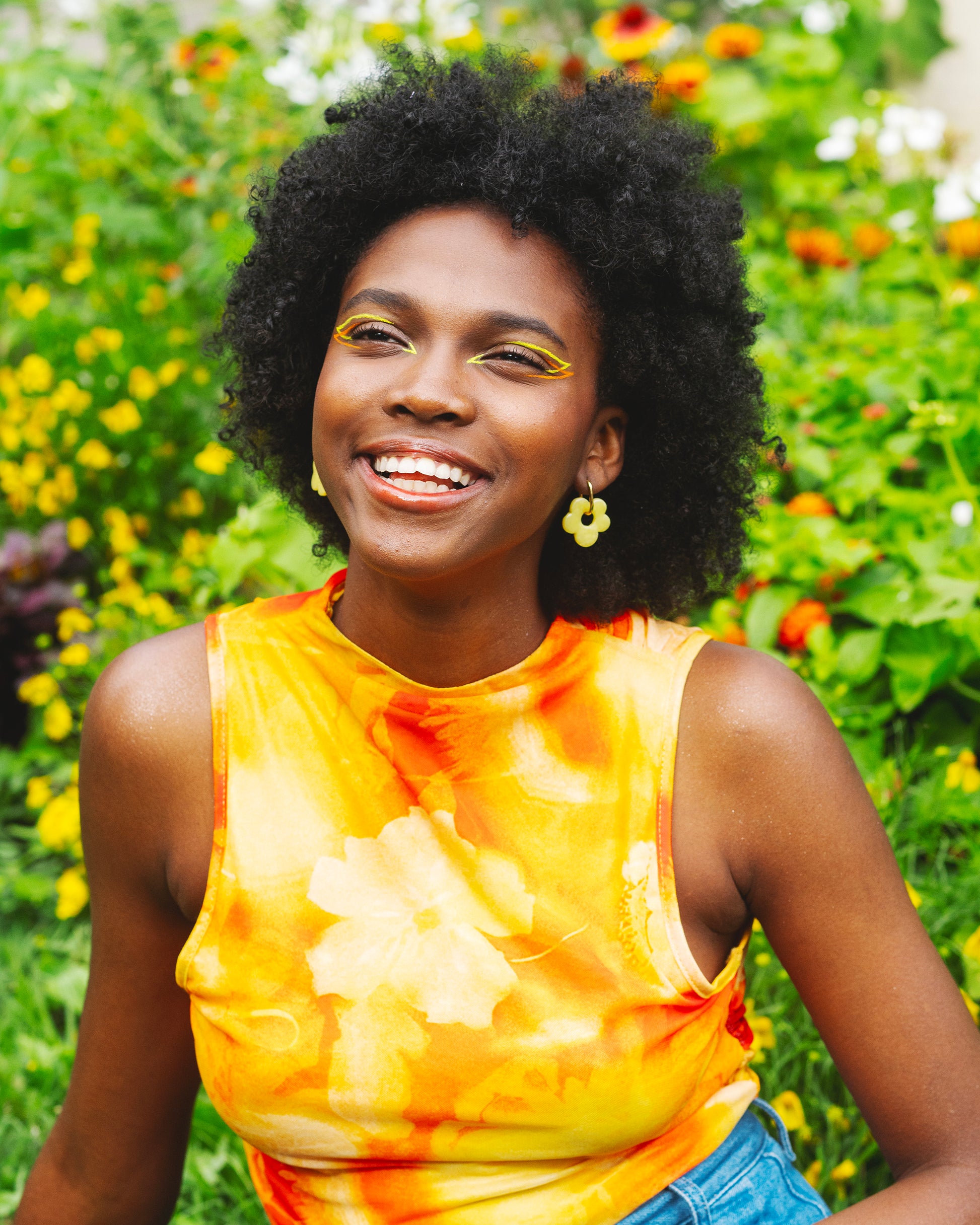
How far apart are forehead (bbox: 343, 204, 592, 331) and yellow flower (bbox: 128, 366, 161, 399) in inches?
81.8

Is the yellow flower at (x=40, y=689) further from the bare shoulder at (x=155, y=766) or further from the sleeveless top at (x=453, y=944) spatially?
the sleeveless top at (x=453, y=944)

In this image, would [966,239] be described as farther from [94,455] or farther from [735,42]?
[94,455]

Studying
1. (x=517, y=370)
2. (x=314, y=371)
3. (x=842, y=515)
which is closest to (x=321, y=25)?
(x=842, y=515)

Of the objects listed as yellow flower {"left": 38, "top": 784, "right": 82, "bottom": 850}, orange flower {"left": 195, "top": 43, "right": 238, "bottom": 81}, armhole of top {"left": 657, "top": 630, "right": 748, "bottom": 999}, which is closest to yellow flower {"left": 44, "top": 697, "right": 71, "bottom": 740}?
yellow flower {"left": 38, "top": 784, "right": 82, "bottom": 850}

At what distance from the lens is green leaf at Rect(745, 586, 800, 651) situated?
2559 millimetres

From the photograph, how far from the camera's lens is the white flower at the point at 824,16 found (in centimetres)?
460

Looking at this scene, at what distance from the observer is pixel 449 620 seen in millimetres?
1579

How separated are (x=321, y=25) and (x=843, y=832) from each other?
3.57 meters

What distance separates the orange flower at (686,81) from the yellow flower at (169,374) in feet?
6.85

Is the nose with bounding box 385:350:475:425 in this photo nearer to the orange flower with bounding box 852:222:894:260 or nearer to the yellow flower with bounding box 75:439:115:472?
the yellow flower with bounding box 75:439:115:472

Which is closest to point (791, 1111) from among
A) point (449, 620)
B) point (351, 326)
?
point (449, 620)

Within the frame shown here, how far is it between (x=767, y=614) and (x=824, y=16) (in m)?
3.12

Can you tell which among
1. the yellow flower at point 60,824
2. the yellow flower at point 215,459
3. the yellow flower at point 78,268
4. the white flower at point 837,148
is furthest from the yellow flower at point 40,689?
the white flower at point 837,148

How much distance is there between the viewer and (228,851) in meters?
1.54
